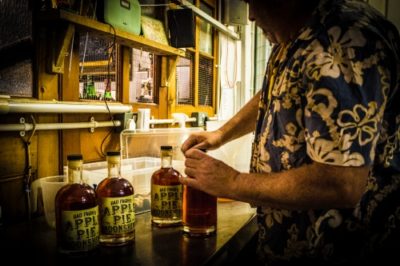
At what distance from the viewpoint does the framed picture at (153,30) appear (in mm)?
2119

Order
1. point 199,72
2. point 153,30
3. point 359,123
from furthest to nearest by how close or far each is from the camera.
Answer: point 199,72 → point 153,30 → point 359,123

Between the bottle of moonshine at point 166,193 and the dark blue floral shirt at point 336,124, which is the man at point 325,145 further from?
the bottle of moonshine at point 166,193

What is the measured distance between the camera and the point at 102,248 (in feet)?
3.44

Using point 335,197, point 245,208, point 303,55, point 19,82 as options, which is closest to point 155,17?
point 19,82

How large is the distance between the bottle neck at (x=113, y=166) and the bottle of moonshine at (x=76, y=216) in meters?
0.09

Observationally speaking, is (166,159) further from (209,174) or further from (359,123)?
(359,123)

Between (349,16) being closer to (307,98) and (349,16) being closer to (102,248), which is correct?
(307,98)

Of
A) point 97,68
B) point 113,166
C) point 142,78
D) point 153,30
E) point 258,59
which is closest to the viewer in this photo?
point 113,166

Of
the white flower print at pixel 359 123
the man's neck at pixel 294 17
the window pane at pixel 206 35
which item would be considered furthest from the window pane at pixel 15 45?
the window pane at pixel 206 35

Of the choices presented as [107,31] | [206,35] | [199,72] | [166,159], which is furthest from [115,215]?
[206,35]

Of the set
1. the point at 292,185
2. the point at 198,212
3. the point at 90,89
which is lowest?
the point at 198,212

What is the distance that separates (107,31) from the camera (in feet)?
5.52

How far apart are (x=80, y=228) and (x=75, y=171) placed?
159mm

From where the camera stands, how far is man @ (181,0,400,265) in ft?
2.56
